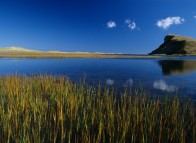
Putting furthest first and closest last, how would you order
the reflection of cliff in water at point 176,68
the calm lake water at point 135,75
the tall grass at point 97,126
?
1. the reflection of cliff in water at point 176,68
2. the calm lake water at point 135,75
3. the tall grass at point 97,126

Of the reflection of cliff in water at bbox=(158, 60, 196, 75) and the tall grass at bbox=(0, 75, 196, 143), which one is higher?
the tall grass at bbox=(0, 75, 196, 143)

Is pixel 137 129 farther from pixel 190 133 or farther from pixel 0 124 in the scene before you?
pixel 0 124

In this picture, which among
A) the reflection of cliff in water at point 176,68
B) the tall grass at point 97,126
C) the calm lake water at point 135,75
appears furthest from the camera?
the reflection of cliff in water at point 176,68

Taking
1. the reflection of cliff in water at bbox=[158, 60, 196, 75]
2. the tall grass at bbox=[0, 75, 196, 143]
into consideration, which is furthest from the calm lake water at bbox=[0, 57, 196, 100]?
the tall grass at bbox=[0, 75, 196, 143]

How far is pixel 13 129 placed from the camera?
780cm

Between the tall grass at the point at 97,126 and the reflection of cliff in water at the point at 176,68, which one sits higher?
the tall grass at the point at 97,126

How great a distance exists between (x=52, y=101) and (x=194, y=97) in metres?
9.09

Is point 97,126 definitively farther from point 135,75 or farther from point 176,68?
point 176,68

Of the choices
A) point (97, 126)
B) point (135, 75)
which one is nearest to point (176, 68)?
point (135, 75)

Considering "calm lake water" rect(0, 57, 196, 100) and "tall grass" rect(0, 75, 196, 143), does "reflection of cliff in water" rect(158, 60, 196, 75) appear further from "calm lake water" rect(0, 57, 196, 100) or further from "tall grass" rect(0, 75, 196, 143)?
"tall grass" rect(0, 75, 196, 143)

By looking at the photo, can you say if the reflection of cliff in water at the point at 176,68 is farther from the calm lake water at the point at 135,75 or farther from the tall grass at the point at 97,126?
the tall grass at the point at 97,126

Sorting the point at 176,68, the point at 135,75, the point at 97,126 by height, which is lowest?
the point at 135,75

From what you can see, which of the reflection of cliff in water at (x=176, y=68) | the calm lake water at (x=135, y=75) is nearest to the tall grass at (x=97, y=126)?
the calm lake water at (x=135, y=75)

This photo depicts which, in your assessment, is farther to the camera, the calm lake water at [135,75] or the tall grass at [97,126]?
the calm lake water at [135,75]
